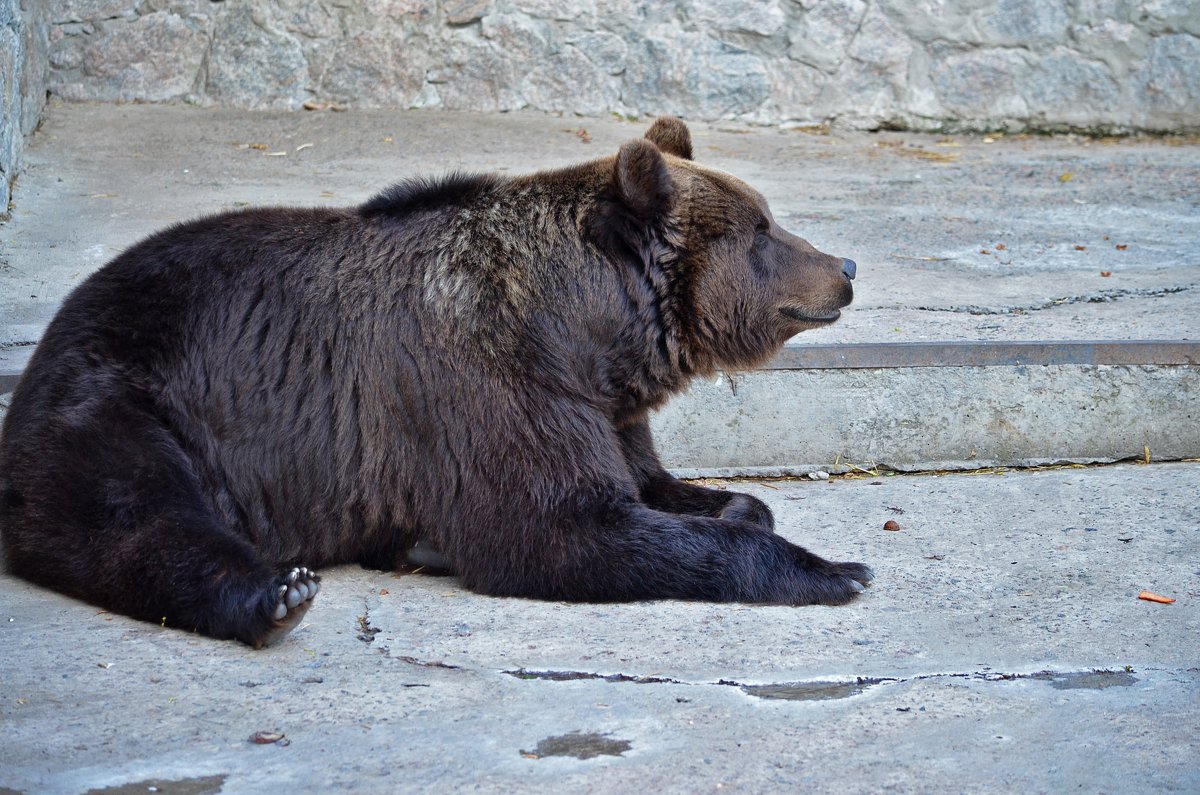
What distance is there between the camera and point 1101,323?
18.5ft

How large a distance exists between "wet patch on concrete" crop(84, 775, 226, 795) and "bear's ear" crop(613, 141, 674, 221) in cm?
207

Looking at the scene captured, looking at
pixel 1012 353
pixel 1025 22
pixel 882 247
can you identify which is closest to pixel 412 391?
pixel 1012 353

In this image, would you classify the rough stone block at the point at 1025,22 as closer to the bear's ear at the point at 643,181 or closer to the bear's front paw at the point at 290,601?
the bear's ear at the point at 643,181

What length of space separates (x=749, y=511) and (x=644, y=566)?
0.69 m

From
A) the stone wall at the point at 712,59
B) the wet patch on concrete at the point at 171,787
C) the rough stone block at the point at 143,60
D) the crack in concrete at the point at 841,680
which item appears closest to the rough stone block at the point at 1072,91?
the stone wall at the point at 712,59

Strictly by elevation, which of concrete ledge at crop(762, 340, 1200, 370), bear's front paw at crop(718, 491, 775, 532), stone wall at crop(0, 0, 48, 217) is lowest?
bear's front paw at crop(718, 491, 775, 532)

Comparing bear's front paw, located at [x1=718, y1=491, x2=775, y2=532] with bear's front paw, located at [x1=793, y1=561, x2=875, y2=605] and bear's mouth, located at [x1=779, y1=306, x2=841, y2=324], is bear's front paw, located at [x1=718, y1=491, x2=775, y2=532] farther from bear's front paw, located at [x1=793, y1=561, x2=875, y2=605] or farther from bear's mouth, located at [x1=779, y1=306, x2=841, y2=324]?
bear's mouth, located at [x1=779, y1=306, x2=841, y2=324]

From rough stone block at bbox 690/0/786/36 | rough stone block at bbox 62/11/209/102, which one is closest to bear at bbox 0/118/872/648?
rough stone block at bbox 62/11/209/102

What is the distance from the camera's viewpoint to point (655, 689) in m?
3.02

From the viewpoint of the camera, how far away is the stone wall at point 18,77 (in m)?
6.71

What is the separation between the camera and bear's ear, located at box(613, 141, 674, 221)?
3.84 meters

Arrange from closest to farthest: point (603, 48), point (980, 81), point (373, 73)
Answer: point (373, 73) < point (603, 48) < point (980, 81)

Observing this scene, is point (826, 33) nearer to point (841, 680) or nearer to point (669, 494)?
point (669, 494)

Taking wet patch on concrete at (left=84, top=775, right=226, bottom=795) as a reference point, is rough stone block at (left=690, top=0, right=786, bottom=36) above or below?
above
